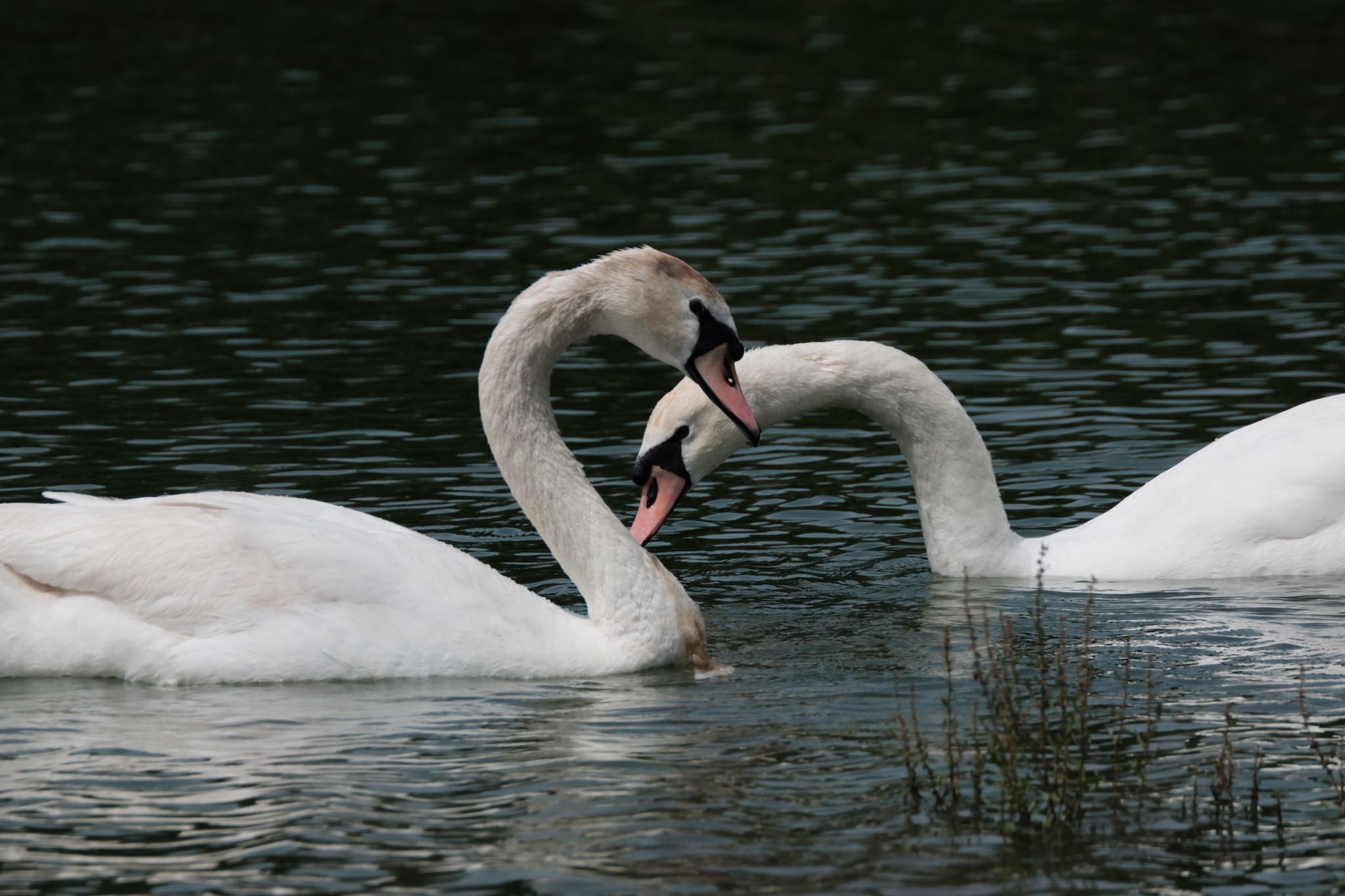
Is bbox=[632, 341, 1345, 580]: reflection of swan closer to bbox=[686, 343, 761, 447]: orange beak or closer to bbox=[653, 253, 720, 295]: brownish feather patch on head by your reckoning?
bbox=[686, 343, 761, 447]: orange beak

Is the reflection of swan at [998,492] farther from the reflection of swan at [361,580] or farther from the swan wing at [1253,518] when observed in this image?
the reflection of swan at [361,580]

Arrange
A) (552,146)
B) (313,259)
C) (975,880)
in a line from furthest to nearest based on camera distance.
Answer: (552,146), (313,259), (975,880)

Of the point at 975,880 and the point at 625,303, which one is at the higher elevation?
the point at 625,303

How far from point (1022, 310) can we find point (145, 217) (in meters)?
8.63

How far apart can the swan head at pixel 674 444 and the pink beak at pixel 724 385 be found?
101cm

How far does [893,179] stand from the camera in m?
22.7

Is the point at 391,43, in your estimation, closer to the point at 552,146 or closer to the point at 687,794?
the point at 552,146

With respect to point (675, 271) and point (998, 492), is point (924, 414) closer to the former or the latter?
point (998, 492)

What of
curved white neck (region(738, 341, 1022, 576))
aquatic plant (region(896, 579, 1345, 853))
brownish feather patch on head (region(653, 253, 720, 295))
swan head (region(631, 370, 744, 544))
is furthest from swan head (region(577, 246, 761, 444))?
aquatic plant (region(896, 579, 1345, 853))

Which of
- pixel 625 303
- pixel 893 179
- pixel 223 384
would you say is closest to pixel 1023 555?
pixel 625 303

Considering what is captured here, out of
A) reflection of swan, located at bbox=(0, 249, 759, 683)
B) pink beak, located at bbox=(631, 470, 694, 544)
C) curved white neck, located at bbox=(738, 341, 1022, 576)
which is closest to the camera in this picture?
reflection of swan, located at bbox=(0, 249, 759, 683)

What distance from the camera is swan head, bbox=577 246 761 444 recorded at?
952 cm

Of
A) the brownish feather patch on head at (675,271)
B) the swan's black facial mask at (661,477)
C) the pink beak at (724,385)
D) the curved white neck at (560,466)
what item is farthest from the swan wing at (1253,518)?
the brownish feather patch on head at (675,271)

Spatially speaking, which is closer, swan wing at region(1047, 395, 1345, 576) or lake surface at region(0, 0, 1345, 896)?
lake surface at region(0, 0, 1345, 896)
